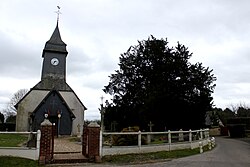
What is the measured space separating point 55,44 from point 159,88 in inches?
998

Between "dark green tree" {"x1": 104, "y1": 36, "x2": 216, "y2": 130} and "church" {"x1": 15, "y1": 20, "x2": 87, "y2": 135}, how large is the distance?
779cm

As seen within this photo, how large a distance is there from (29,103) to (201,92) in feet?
84.4

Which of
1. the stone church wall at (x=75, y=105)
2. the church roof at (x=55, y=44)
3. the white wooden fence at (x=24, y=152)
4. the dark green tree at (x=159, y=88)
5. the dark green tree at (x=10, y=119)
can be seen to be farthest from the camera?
the dark green tree at (x=10, y=119)

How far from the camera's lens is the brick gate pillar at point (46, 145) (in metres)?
12.3

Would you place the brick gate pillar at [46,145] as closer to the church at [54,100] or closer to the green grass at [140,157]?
the green grass at [140,157]

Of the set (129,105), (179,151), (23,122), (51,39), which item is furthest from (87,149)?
(51,39)

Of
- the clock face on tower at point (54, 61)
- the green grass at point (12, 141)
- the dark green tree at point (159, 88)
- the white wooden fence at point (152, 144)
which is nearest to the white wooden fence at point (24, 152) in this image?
the white wooden fence at point (152, 144)

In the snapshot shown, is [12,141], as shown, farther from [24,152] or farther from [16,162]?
[16,162]

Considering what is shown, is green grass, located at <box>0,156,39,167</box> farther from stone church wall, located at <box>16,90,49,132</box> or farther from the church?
stone church wall, located at <box>16,90,49,132</box>

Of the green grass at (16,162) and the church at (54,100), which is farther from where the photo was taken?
the church at (54,100)

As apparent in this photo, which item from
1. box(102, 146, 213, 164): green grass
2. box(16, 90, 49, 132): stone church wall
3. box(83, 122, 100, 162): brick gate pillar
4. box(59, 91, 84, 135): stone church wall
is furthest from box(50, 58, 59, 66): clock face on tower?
box(83, 122, 100, 162): brick gate pillar

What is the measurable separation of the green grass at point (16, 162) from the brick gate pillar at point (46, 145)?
362 millimetres

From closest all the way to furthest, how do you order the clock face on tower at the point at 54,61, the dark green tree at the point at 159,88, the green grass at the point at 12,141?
the green grass at the point at 12,141
the dark green tree at the point at 159,88
the clock face on tower at the point at 54,61

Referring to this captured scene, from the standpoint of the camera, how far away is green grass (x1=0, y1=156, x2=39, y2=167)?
11.5 m
